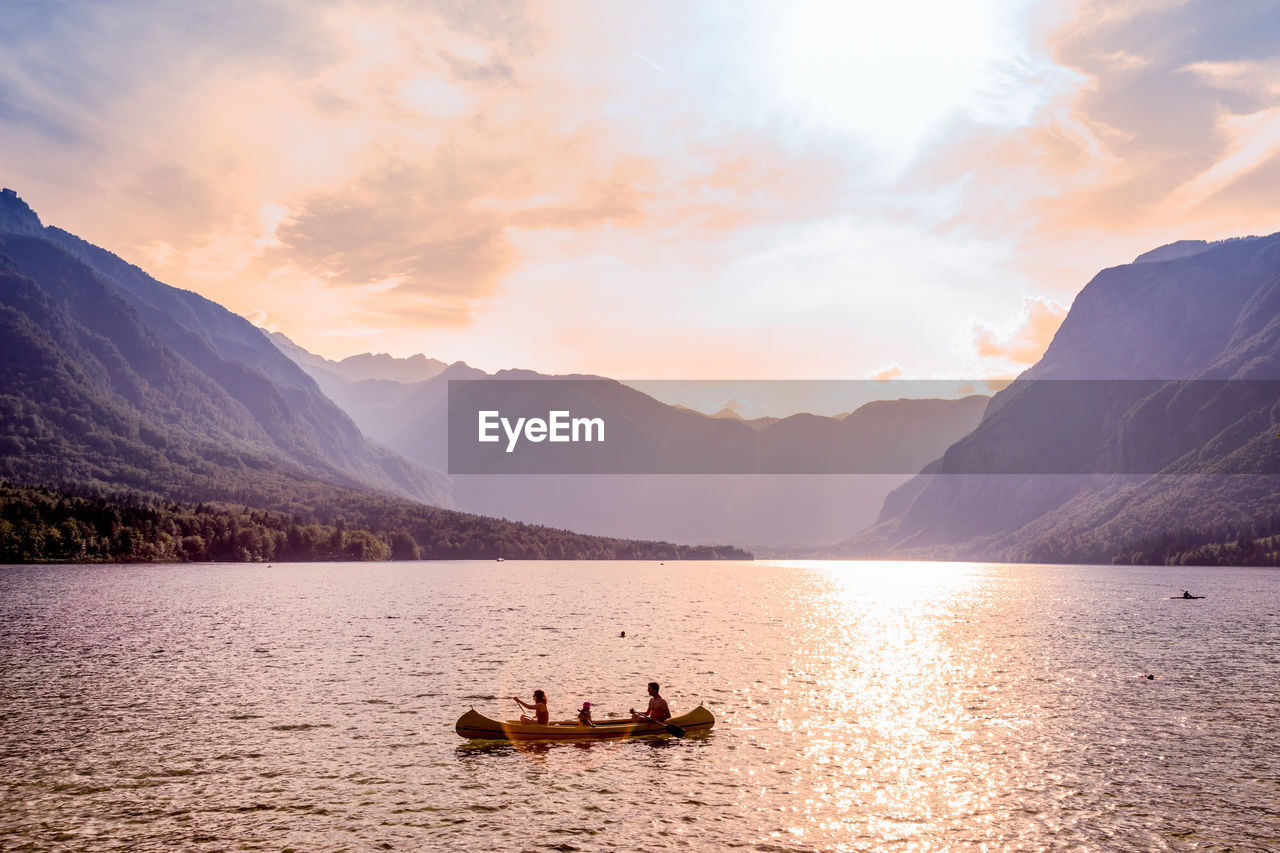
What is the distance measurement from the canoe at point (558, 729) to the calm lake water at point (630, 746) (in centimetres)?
109

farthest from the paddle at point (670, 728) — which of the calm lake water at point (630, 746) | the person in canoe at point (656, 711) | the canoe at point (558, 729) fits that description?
the calm lake water at point (630, 746)

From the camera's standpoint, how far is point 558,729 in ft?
168

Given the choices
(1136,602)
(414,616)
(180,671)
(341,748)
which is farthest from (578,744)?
(1136,602)

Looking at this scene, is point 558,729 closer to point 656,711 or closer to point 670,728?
point 656,711

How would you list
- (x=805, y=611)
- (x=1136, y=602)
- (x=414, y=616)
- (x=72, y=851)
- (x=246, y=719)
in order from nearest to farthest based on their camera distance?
(x=72, y=851), (x=246, y=719), (x=414, y=616), (x=805, y=611), (x=1136, y=602)

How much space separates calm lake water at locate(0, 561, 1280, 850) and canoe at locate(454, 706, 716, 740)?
A: 1.09 metres

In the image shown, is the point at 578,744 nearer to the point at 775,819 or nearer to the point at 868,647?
the point at 775,819

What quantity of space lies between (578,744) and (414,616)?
9481 cm

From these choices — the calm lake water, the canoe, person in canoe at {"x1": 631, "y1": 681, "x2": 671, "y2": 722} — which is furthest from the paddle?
the calm lake water

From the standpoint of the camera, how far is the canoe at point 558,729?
5050 centimetres

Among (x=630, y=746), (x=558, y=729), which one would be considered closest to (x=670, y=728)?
(x=630, y=746)

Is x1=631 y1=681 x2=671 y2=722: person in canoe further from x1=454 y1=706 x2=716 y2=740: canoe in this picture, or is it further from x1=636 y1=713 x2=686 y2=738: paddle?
x1=454 y1=706 x2=716 y2=740: canoe

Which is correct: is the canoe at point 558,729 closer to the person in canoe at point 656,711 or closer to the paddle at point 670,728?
the paddle at point 670,728

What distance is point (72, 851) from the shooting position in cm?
3281
